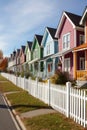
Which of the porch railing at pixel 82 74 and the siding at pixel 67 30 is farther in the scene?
the siding at pixel 67 30

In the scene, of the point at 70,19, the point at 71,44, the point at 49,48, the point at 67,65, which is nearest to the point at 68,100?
the point at 71,44

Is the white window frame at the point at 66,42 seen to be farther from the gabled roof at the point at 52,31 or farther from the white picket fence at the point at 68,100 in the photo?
the white picket fence at the point at 68,100

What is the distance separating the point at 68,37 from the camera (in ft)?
96.9

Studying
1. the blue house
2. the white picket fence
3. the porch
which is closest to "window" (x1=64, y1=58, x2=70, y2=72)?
the porch

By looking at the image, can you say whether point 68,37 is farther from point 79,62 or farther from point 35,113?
point 35,113

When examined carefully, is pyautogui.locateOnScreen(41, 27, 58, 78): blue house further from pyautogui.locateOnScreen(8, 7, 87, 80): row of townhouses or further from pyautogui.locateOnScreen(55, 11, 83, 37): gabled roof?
pyautogui.locateOnScreen(55, 11, 83, 37): gabled roof

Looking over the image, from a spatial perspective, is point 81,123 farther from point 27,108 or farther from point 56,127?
point 27,108

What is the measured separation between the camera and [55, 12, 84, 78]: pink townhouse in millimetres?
27547

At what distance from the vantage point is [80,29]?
1090 inches

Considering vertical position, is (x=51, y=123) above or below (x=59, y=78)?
below

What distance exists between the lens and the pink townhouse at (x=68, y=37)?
27.5 m

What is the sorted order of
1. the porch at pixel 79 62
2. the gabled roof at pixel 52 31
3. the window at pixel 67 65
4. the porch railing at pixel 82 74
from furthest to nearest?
the gabled roof at pixel 52 31 < the window at pixel 67 65 < the porch at pixel 79 62 < the porch railing at pixel 82 74

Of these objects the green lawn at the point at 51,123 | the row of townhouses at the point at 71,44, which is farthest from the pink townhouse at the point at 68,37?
the green lawn at the point at 51,123

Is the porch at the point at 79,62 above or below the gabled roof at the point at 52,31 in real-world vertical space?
below
